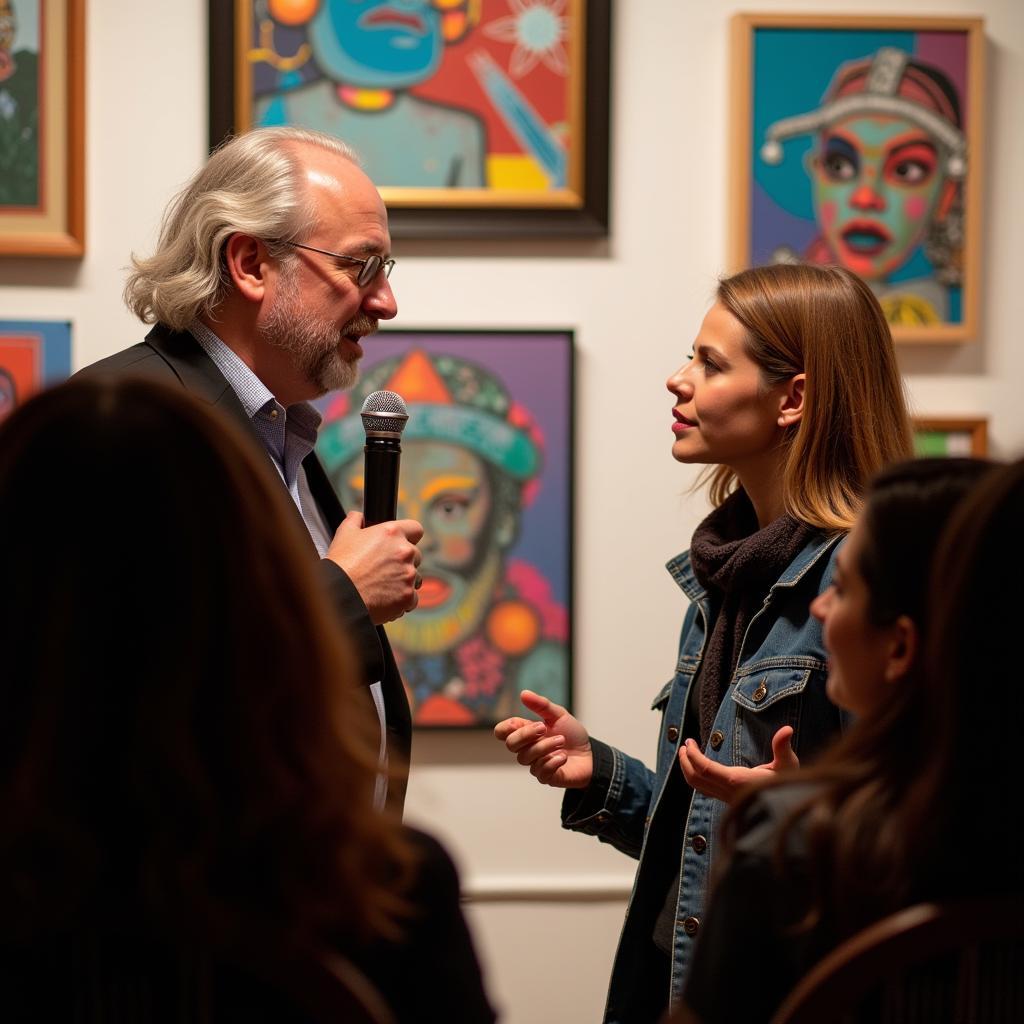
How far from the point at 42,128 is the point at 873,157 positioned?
1802 mm

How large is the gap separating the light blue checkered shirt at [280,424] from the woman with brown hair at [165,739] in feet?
3.63

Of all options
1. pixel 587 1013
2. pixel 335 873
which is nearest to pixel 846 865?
pixel 335 873

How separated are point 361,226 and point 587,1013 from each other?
1.77 m

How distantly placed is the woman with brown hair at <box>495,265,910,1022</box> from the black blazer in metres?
0.24

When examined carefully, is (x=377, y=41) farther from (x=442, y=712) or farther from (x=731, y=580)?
(x=731, y=580)

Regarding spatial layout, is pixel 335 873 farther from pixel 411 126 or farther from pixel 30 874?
pixel 411 126

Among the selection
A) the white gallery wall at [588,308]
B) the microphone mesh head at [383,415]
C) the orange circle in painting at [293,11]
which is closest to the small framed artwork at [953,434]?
the white gallery wall at [588,308]

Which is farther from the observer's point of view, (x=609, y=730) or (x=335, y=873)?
(x=609, y=730)

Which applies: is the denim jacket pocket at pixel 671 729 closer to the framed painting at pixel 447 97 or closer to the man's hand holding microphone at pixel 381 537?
the man's hand holding microphone at pixel 381 537

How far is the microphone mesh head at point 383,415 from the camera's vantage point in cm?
194

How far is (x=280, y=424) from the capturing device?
2098 mm

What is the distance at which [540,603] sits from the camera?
2830mm

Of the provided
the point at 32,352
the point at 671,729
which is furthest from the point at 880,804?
the point at 32,352

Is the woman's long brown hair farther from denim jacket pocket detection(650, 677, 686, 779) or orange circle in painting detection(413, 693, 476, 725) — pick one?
orange circle in painting detection(413, 693, 476, 725)
